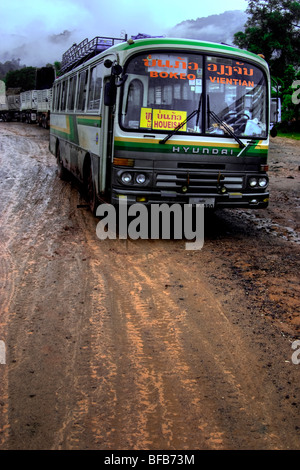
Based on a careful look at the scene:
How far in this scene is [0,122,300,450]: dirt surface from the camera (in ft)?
9.81

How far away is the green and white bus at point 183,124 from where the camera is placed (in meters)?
6.59

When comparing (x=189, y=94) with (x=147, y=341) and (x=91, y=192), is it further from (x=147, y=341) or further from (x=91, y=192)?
(x=147, y=341)

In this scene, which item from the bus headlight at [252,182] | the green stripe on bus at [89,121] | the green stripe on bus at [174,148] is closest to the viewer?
the green stripe on bus at [174,148]

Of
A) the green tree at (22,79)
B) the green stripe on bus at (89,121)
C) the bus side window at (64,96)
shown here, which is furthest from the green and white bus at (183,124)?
the green tree at (22,79)

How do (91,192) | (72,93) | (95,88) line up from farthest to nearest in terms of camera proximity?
(72,93) → (91,192) → (95,88)

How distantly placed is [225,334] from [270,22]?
45898mm

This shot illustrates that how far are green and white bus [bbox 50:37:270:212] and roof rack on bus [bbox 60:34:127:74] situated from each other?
190 centimetres

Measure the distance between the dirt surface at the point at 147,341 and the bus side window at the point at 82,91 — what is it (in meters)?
2.91

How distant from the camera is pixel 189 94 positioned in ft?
21.9

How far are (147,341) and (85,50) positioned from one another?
27.2ft

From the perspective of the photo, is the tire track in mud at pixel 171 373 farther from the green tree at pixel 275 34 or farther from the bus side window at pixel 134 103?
the green tree at pixel 275 34

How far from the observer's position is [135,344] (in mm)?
4016

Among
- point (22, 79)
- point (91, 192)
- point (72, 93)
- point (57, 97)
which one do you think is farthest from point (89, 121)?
point (22, 79)

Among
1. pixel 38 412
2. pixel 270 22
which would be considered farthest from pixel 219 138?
pixel 270 22
